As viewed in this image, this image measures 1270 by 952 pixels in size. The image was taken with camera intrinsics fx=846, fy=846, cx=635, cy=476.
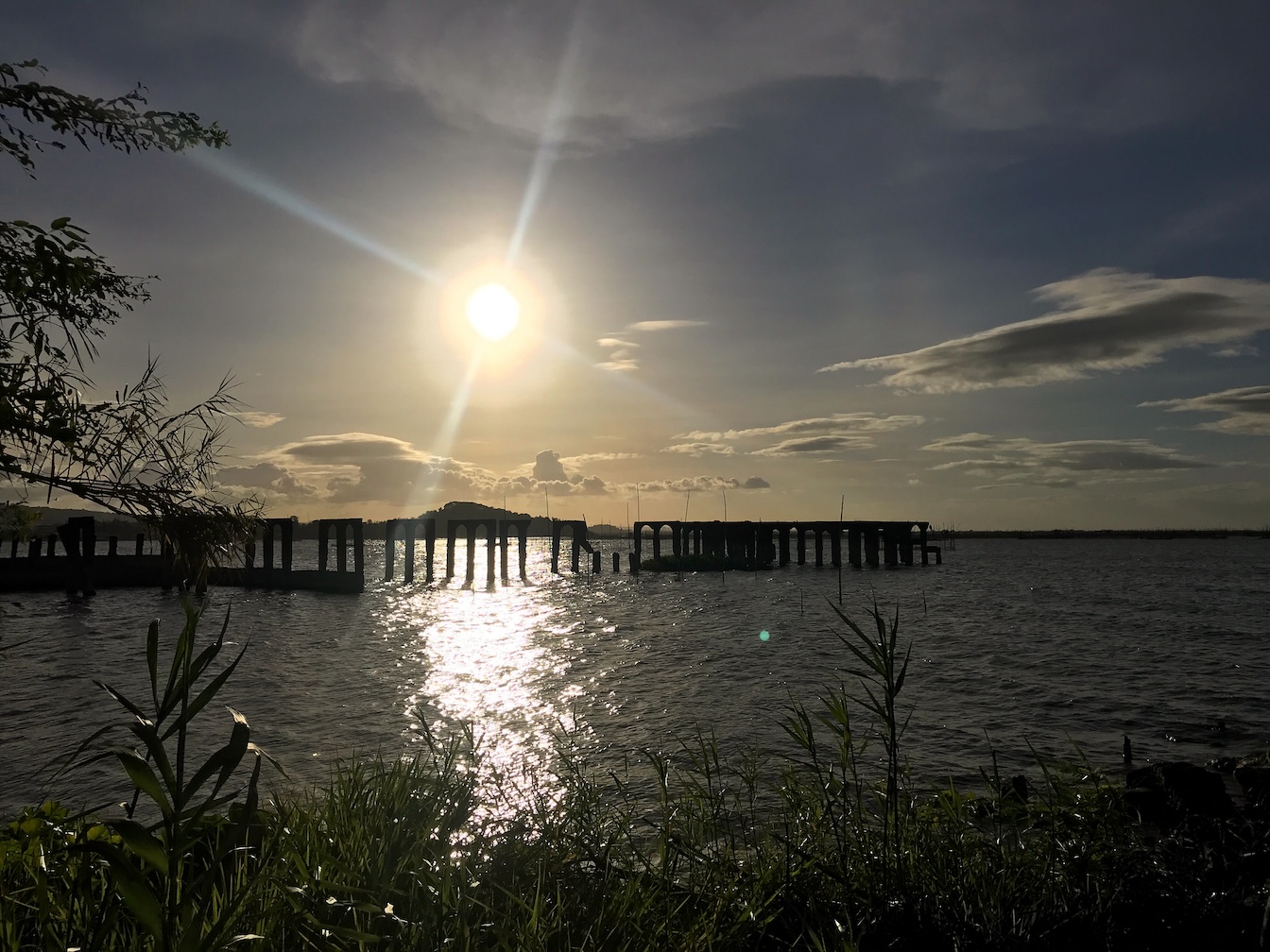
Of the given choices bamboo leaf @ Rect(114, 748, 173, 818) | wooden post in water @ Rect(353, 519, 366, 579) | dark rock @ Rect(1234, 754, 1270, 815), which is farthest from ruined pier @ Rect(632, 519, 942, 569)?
Answer: bamboo leaf @ Rect(114, 748, 173, 818)

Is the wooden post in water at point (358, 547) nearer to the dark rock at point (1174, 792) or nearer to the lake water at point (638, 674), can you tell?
the lake water at point (638, 674)

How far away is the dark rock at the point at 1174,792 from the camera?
8.88 meters

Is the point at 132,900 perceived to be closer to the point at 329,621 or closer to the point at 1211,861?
the point at 1211,861

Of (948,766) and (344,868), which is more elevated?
(344,868)

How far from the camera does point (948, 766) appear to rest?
1158 cm

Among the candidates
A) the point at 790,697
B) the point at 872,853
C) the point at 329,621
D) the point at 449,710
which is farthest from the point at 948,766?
the point at 329,621

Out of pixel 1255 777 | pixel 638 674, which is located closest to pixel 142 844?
pixel 1255 777

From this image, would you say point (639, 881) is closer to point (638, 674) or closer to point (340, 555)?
point (638, 674)

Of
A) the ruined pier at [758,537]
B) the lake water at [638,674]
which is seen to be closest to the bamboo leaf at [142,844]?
the lake water at [638,674]

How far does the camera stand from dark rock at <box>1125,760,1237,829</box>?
8.88 m

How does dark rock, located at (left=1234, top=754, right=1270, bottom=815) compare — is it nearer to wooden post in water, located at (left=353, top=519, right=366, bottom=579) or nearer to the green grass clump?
the green grass clump

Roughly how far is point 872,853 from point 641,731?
919 cm

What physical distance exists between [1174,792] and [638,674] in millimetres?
12736

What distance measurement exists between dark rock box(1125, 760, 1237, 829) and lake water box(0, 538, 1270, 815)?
47.0 inches
